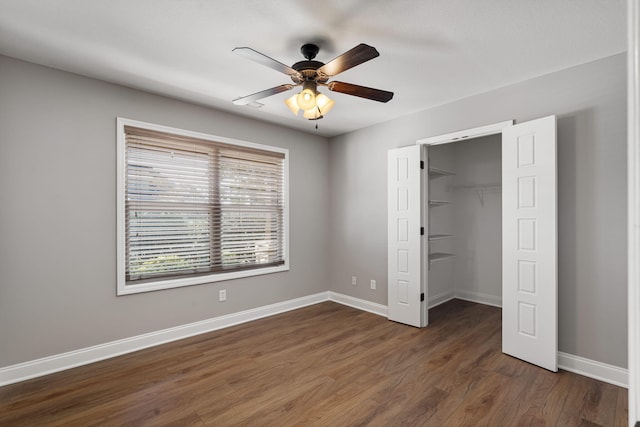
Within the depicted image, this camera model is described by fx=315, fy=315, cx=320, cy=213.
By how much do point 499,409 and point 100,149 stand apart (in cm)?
391

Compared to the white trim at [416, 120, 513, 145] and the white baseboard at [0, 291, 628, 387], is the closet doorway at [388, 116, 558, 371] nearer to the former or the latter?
the white trim at [416, 120, 513, 145]

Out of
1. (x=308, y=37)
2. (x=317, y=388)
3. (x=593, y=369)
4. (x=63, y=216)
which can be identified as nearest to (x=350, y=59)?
(x=308, y=37)

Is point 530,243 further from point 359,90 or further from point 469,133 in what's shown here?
point 359,90

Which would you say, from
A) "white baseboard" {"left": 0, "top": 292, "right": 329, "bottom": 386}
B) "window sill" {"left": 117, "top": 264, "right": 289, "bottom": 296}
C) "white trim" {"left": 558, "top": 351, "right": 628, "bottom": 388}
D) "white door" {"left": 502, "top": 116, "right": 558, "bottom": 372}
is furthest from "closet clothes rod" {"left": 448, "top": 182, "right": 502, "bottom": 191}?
"white baseboard" {"left": 0, "top": 292, "right": 329, "bottom": 386}

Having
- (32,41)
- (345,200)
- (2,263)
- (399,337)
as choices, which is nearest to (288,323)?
(399,337)

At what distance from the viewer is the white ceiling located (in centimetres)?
196

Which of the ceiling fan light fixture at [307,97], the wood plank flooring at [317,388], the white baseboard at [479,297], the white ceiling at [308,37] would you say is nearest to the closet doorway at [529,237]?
the wood plank flooring at [317,388]

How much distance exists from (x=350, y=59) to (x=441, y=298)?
4.04 metres

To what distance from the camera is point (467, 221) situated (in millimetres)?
4984

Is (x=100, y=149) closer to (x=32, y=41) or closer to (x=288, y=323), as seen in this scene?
(x=32, y=41)

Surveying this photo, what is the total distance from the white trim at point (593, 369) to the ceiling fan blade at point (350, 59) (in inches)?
116

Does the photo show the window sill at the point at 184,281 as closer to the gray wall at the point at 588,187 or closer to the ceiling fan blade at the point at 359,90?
the ceiling fan blade at the point at 359,90

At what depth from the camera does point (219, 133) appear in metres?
3.77

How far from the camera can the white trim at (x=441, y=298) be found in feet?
15.3
